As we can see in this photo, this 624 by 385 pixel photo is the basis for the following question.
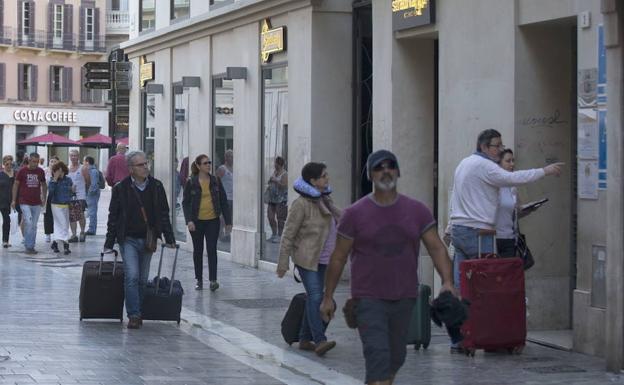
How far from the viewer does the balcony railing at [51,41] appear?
2867 inches

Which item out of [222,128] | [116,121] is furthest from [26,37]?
[222,128]

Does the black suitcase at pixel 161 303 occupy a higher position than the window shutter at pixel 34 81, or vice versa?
the window shutter at pixel 34 81

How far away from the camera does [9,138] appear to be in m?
72.8

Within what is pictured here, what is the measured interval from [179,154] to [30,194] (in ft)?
10.6

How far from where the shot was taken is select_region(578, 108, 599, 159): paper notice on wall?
37.4ft

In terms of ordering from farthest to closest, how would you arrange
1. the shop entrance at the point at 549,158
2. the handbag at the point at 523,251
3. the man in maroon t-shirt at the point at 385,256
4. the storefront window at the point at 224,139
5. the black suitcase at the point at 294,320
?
the storefront window at the point at 224,139 < the shop entrance at the point at 549,158 < the black suitcase at the point at 294,320 < the handbag at the point at 523,251 < the man in maroon t-shirt at the point at 385,256

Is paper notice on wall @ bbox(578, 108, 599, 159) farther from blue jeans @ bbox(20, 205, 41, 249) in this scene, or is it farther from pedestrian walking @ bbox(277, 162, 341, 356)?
blue jeans @ bbox(20, 205, 41, 249)

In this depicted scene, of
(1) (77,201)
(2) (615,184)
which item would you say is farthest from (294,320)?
(1) (77,201)

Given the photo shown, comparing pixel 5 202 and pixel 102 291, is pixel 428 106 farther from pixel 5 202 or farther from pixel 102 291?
pixel 5 202

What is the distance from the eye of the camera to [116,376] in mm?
Result: 10375

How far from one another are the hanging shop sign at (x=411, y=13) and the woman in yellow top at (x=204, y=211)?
3254mm

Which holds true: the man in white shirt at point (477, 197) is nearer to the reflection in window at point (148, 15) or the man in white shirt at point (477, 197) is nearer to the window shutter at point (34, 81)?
the reflection in window at point (148, 15)

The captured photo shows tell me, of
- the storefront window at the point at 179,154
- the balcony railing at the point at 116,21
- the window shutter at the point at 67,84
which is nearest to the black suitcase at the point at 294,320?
the storefront window at the point at 179,154

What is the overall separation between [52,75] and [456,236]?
6607 cm
